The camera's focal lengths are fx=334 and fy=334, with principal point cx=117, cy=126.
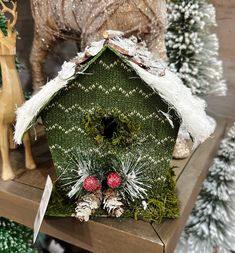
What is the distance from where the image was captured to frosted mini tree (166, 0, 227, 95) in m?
0.91

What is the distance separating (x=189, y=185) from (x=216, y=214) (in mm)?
228

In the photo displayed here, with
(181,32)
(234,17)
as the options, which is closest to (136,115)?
(181,32)

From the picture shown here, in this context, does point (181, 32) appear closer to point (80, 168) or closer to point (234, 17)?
point (234, 17)

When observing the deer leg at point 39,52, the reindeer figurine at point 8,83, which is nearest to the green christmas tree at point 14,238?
the reindeer figurine at point 8,83

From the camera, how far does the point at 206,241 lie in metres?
0.90

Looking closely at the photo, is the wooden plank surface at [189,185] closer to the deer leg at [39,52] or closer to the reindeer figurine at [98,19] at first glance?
Result: the reindeer figurine at [98,19]

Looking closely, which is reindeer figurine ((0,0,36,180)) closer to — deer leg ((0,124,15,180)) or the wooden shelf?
deer leg ((0,124,15,180))

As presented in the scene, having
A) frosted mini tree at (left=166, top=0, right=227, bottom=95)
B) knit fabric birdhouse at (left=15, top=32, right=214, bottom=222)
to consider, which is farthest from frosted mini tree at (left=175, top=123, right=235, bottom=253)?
knit fabric birdhouse at (left=15, top=32, right=214, bottom=222)

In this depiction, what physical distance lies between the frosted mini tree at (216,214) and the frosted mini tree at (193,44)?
0.17m

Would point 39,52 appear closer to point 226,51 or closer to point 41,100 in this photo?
point 41,100

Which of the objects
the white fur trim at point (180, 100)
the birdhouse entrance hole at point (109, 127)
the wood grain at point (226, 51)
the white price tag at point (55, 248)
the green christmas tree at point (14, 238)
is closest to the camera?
the white fur trim at point (180, 100)

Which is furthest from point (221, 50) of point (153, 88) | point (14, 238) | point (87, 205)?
point (14, 238)

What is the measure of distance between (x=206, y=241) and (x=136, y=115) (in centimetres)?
49

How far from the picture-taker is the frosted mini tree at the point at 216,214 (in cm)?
90
